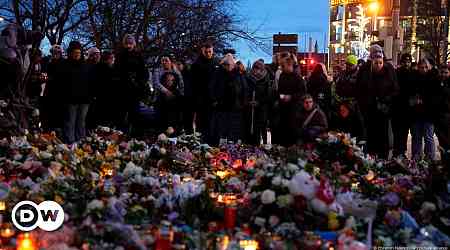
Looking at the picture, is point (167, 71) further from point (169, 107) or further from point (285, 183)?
point (285, 183)

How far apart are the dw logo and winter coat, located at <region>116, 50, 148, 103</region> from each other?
629 cm

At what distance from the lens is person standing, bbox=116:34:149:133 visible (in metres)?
11.0

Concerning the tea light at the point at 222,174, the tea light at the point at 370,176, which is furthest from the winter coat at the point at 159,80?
the tea light at the point at 370,176

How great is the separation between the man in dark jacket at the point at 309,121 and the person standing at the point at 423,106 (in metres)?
1.64

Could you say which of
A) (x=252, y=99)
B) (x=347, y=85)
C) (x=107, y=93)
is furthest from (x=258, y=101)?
(x=107, y=93)

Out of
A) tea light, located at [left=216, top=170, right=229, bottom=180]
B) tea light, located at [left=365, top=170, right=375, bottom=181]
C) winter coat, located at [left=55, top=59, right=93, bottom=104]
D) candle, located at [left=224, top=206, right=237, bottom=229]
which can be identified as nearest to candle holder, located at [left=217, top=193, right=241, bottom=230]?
candle, located at [left=224, top=206, right=237, bottom=229]

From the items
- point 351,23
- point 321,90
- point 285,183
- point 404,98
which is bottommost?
point 285,183

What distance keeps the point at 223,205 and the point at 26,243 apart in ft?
4.96

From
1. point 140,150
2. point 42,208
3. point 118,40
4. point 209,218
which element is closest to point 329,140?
point 140,150

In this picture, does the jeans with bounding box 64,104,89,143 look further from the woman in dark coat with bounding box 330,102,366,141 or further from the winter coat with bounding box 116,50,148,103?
the woman in dark coat with bounding box 330,102,366,141

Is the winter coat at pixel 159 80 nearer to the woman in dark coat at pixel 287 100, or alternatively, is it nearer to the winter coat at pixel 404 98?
the woman in dark coat at pixel 287 100

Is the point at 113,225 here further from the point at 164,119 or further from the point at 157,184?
the point at 164,119

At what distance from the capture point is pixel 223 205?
501cm

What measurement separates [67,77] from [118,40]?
213 inches
